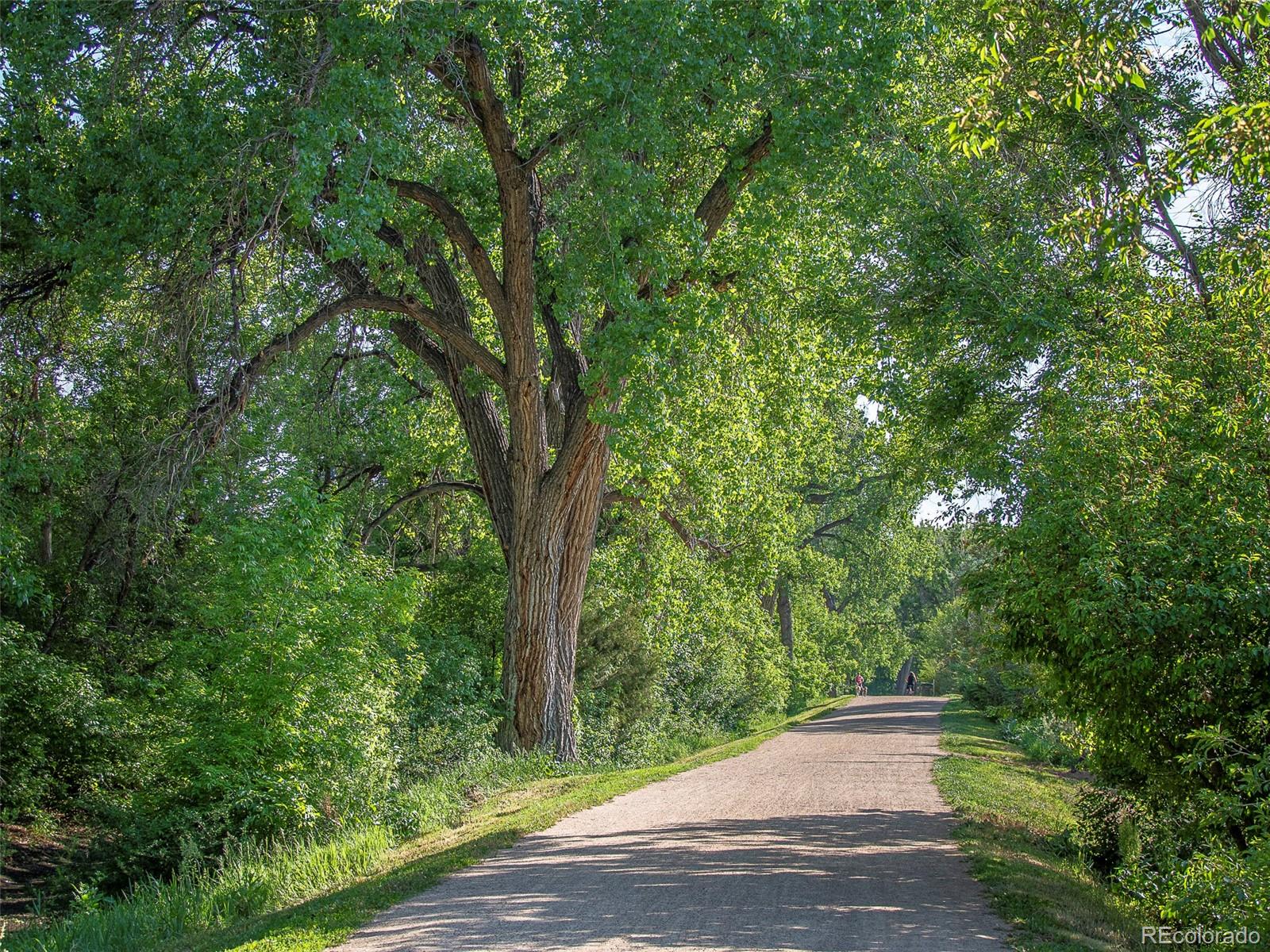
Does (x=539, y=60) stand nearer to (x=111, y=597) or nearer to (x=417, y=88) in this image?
(x=417, y=88)

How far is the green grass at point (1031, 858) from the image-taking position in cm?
734

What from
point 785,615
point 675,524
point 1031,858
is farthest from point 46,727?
point 785,615

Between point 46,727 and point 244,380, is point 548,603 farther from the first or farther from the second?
point 46,727

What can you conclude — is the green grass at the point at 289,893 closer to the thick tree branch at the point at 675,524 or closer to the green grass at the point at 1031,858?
the green grass at the point at 1031,858

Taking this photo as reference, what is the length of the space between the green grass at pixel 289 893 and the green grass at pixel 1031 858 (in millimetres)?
4494

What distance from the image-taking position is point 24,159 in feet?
40.3

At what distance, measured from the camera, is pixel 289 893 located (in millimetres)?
9133

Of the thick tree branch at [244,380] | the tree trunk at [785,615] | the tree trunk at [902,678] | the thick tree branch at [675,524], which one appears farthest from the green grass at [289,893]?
the tree trunk at [902,678]

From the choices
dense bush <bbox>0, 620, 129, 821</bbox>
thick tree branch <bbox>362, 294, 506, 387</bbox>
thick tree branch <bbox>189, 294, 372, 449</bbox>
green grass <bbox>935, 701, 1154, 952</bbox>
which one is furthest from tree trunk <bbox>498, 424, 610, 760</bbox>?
dense bush <bbox>0, 620, 129, 821</bbox>

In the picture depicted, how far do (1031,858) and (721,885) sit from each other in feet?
11.9

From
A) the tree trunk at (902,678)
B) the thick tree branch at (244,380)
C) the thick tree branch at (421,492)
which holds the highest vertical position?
the thick tree branch at (244,380)

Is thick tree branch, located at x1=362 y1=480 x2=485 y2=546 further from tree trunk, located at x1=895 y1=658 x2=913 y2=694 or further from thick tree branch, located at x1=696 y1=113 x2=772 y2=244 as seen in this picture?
tree trunk, located at x1=895 y1=658 x2=913 y2=694

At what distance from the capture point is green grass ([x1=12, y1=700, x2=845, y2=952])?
7707mm

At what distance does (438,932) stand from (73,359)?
13197mm
